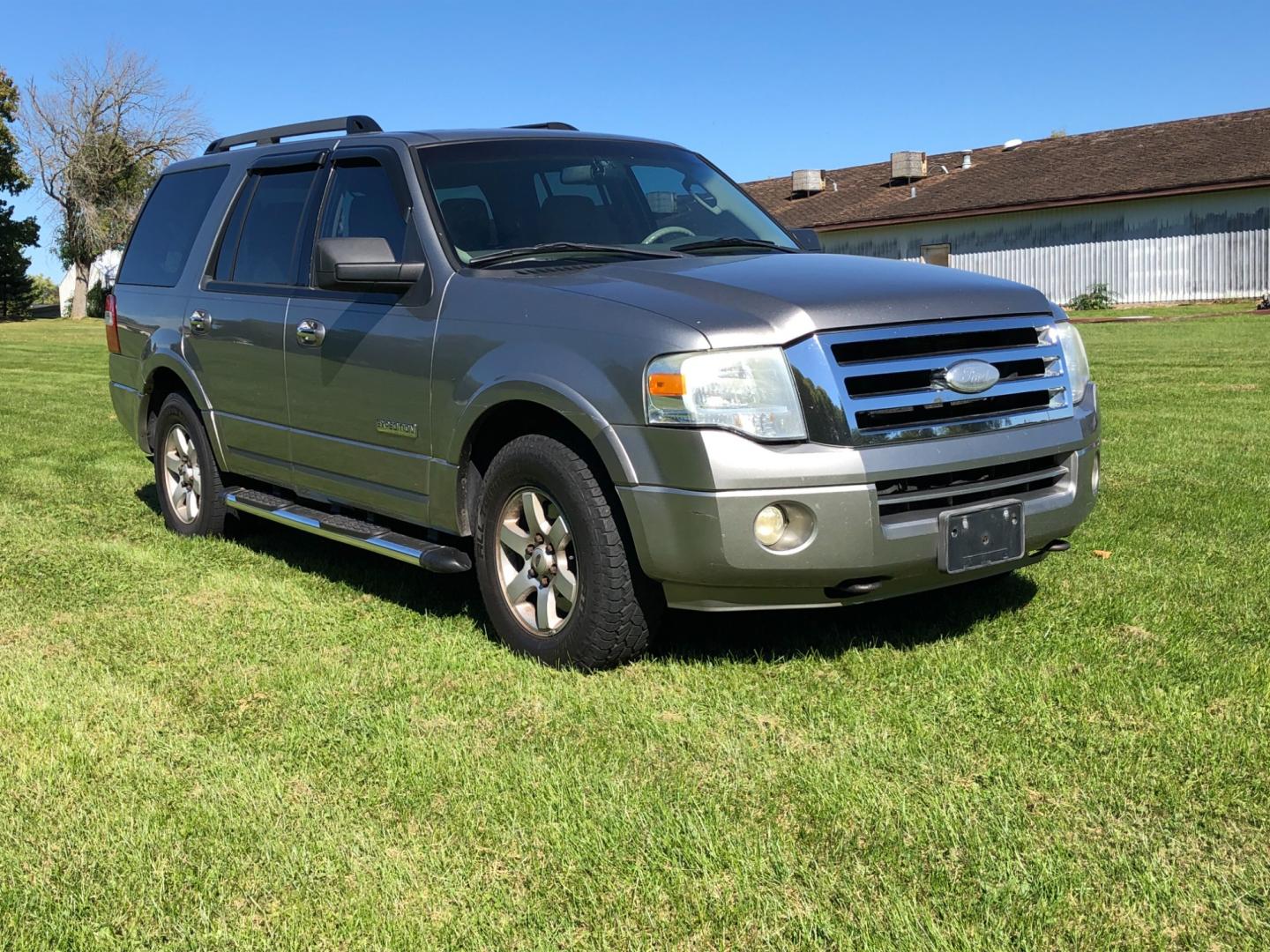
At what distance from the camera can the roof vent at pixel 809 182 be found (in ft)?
163

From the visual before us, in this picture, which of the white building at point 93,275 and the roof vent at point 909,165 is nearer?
the roof vent at point 909,165

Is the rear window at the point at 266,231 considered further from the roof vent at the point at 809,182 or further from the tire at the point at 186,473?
the roof vent at the point at 809,182

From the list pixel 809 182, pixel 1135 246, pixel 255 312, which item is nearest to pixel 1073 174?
pixel 1135 246

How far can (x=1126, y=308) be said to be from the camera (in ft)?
116

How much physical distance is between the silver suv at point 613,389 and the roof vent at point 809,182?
44648 millimetres

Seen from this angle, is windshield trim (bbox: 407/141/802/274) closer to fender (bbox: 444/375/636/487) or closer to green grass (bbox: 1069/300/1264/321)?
fender (bbox: 444/375/636/487)

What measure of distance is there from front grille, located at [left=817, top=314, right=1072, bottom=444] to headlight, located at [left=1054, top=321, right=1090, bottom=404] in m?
0.20

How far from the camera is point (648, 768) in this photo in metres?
3.74

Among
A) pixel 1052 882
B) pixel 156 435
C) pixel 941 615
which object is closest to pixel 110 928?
pixel 1052 882

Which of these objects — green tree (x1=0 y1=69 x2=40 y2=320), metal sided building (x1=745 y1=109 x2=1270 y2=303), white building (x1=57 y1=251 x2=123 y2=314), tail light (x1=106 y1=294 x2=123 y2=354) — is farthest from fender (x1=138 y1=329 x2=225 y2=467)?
green tree (x1=0 y1=69 x2=40 y2=320)

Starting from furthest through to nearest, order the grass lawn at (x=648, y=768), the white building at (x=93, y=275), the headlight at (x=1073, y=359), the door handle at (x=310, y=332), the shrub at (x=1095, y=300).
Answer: the white building at (x=93, y=275), the shrub at (x=1095, y=300), the door handle at (x=310, y=332), the headlight at (x=1073, y=359), the grass lawn at (x=648, y=768)

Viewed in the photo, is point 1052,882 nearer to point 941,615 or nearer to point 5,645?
point 941,615

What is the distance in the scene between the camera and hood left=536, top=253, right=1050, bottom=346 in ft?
13.8

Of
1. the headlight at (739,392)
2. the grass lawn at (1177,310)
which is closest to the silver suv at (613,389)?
the headlight at (739,392)
